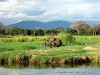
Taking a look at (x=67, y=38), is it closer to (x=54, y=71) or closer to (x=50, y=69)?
(x=50, y=69)

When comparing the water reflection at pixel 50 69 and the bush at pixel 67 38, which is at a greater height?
the bush at pixel 67 38

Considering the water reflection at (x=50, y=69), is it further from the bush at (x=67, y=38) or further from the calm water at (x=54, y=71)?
the bush at (x=67, y=38)

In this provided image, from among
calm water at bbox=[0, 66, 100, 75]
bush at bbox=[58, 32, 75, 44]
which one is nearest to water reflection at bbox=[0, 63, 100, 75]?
calm water at bbox=[0, 66, 100, 75]

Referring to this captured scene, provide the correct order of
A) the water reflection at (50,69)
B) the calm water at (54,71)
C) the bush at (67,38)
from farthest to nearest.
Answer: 1. the bush at (67,38)
2. the water reflection at (50,69)
3. the calm water at (54,71)

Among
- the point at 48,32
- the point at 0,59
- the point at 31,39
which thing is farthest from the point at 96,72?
the point at 48,32

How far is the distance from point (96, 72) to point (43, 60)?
607cm

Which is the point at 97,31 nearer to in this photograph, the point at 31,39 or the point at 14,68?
the point at 31,39

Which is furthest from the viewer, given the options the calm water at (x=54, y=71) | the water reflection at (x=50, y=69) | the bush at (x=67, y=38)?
the bush at (x=67, y=38)

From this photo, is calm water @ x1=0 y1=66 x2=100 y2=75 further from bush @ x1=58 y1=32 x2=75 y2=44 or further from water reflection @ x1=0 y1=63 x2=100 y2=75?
bush @ x1=58 y1=32 x2=75 y2=44

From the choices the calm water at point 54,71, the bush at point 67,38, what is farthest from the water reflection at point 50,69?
the bush at point 67,38

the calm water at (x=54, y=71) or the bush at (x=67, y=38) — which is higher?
the bush at (x=67, y=38)

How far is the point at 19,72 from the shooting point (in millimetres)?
22734

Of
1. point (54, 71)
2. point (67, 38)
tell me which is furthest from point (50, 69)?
point (67, 38)

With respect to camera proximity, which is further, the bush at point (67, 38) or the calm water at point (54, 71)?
the bush at point (67, 38)
